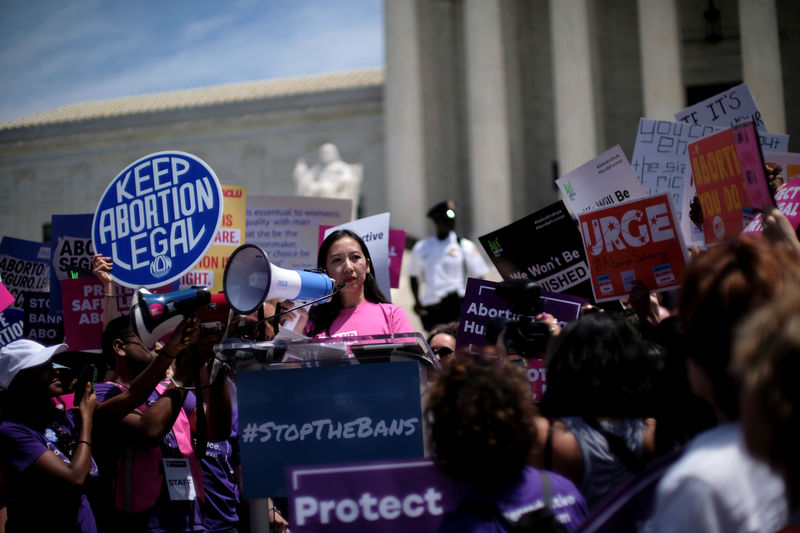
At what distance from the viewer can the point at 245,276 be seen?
161 inches

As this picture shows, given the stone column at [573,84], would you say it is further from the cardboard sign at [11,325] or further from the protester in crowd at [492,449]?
the protester in crowd at [492,449]

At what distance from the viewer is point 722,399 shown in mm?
2328

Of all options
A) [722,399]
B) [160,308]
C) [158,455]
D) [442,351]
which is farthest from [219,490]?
[722,399]

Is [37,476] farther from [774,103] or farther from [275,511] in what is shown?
[774,103]

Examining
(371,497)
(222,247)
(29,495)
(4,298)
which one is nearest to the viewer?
(371,497)

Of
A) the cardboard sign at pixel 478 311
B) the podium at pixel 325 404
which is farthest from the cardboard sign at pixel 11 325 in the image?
the podium at pixel 325 404

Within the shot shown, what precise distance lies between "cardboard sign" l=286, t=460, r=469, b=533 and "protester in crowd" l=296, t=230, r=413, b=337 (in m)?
2.06

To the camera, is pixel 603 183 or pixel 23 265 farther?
pixel 23 265

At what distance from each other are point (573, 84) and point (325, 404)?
2377 cm

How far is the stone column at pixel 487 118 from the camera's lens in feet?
86.6

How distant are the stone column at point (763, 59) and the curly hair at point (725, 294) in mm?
22135

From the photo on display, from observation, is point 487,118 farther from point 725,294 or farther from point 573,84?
point 725,294

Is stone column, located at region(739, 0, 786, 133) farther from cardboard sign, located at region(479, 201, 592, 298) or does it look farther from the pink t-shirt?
the pink t-shirt

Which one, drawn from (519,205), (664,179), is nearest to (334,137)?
(519,205)
